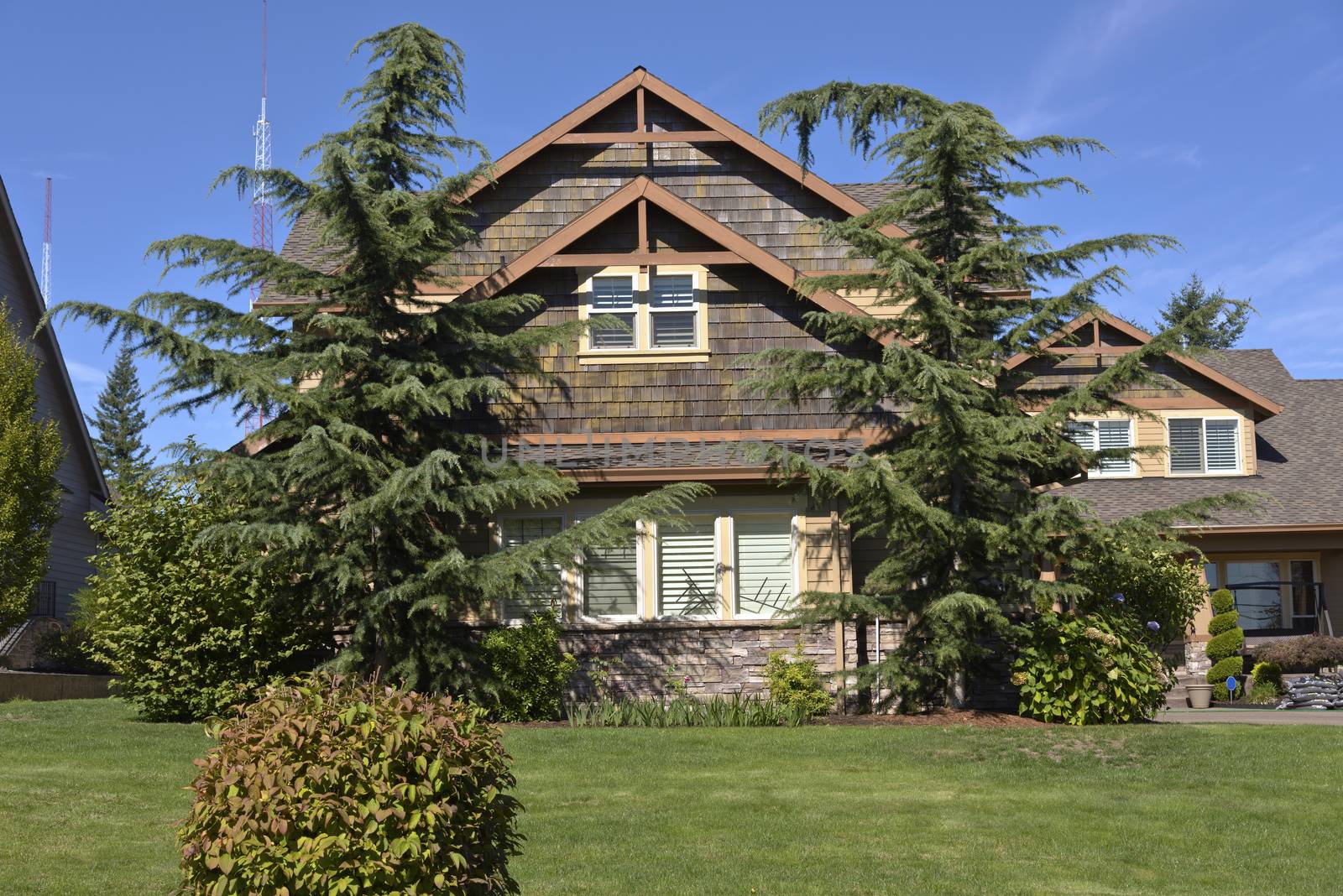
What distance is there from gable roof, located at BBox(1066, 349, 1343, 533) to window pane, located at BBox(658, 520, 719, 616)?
30.8ft

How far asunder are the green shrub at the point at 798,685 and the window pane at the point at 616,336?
485 centimetres

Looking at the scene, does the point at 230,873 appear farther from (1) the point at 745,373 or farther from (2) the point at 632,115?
(2) the point at 632,115

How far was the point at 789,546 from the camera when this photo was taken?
1730 centimetres

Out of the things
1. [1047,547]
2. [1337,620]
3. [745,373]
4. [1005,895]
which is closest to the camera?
[1005,895]

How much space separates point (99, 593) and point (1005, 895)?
12.0 metres

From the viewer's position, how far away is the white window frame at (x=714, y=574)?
55.9ft

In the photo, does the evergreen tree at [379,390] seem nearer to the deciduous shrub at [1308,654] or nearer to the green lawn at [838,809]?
the green lawn at [838,809]

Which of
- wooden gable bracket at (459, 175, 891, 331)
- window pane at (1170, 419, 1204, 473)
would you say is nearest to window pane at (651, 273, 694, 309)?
wooden gable bracket at (459, 175, 891, 331)

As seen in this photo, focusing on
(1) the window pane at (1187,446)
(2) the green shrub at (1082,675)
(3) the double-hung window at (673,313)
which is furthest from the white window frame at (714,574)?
(1) the window pane at (1187,446)

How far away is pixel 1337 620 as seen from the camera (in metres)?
25.2

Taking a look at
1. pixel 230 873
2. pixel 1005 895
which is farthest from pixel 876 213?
pixel 230 873

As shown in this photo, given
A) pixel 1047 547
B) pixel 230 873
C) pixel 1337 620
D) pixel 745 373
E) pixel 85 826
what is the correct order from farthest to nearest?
pixel 1337 620, pixel 745 373, pixel 1047 547, pixel 85 826, pixel 230 873

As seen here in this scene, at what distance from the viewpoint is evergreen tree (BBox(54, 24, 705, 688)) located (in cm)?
1495

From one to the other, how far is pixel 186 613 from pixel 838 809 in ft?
27.5
